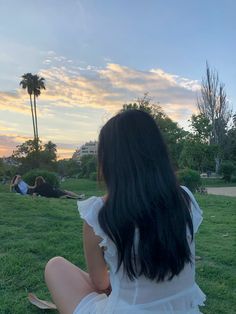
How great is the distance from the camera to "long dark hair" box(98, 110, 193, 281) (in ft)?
5.11

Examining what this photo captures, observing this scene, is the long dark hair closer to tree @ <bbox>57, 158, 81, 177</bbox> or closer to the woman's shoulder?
the woman's shoulder

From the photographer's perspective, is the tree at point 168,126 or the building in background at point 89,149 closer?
the building in background at point 89,149

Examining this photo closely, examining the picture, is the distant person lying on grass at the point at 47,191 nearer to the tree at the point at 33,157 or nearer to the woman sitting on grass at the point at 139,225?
the woman sitting on grass at the point at 139,225

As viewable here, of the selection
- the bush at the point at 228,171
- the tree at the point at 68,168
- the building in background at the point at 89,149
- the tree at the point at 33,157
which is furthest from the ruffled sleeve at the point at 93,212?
the tree at the point at 68,168

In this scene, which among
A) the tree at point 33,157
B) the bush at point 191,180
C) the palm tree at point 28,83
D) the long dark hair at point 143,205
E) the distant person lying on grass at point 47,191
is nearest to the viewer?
the long dark hair at point 143,205

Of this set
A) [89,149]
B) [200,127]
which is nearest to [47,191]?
[89,149]

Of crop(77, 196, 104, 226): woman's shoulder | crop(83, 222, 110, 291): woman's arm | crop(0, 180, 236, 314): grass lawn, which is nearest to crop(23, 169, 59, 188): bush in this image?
crop(0, 180, 236, 314): grass lawn

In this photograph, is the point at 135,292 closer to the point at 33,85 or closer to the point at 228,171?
the point at 228,171

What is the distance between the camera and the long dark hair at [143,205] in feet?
5.11

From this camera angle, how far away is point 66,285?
1.89 metres

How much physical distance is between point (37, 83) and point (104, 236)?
44733mm

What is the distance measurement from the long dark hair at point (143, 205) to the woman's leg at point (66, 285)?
1.18ft

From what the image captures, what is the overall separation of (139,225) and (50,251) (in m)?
2.56

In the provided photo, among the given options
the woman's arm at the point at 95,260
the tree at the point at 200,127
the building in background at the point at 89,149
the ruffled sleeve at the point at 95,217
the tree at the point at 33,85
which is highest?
the tree at the point at 33,85
